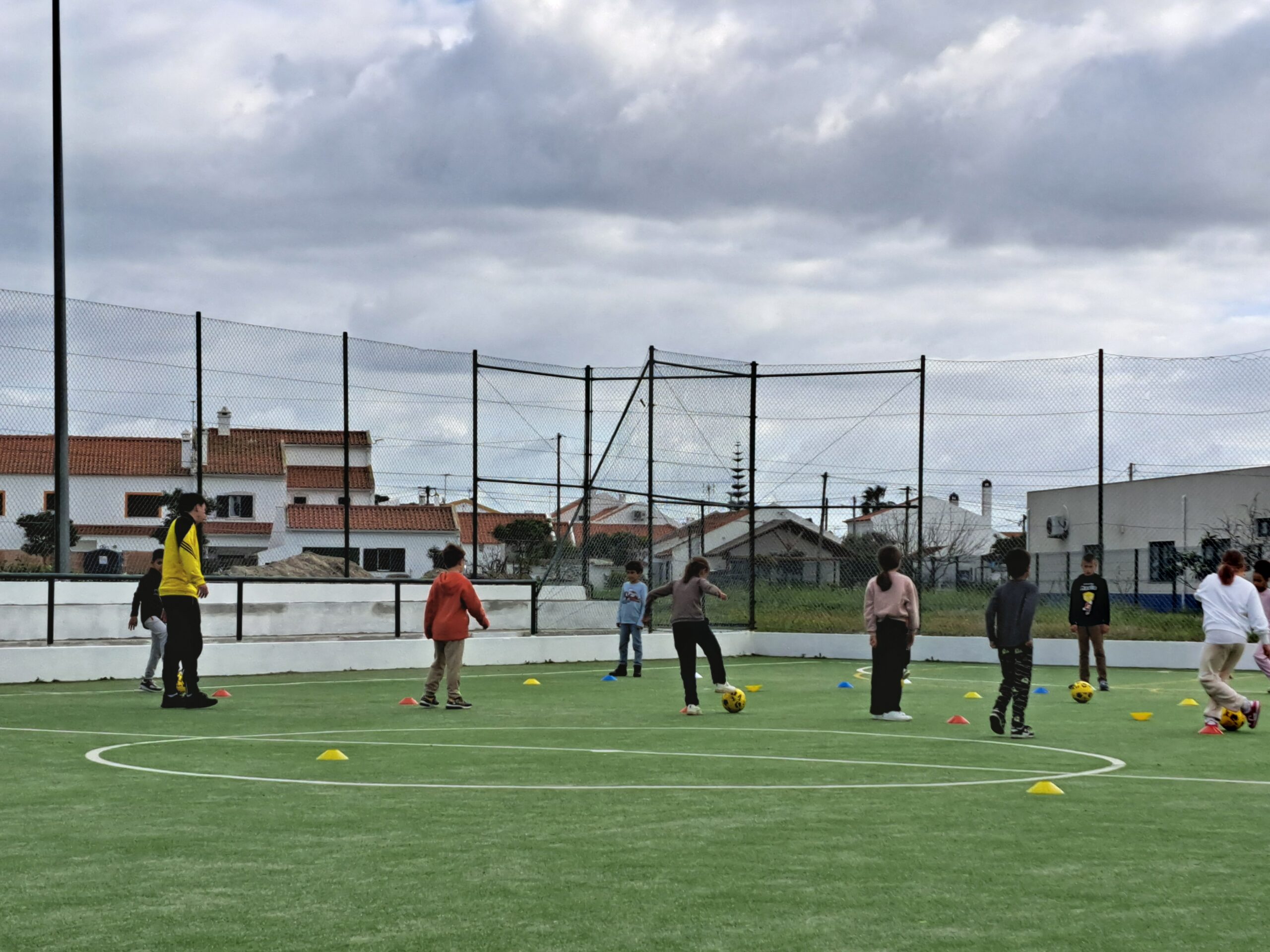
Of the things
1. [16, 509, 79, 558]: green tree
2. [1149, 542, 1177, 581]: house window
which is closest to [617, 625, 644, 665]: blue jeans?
[16, 509, 79, 558]: green tree

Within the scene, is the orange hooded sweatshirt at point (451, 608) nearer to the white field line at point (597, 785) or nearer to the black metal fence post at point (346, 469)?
the white field line at point (597, 785)

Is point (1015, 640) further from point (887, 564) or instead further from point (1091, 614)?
point (1091, 614)

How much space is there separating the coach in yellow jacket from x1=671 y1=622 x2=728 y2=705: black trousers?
15.5 feet

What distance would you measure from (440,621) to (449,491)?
1188cm

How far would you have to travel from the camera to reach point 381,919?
208 inches

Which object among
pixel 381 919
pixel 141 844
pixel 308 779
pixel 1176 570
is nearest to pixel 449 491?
pixel 1176 570

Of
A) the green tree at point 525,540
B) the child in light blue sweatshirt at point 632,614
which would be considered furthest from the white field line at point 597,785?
the green tree at point 525,540

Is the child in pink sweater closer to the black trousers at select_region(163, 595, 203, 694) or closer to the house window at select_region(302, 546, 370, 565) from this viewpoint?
the black trousers at select_region(163, 595, 203, 694)

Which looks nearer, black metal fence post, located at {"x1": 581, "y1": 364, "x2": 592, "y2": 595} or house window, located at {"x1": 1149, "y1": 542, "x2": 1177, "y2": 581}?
→ black metal fence post, located at {"x1": 581, "y1": 364, "x2": 592, "y2": 595}

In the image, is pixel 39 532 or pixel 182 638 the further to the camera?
pixel 39 532

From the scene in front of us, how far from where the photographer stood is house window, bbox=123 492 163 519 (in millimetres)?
24172

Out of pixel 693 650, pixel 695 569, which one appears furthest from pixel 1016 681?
pixel 695 569

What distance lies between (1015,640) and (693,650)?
3.68 metres

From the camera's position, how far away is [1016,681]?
1244 centimetres
